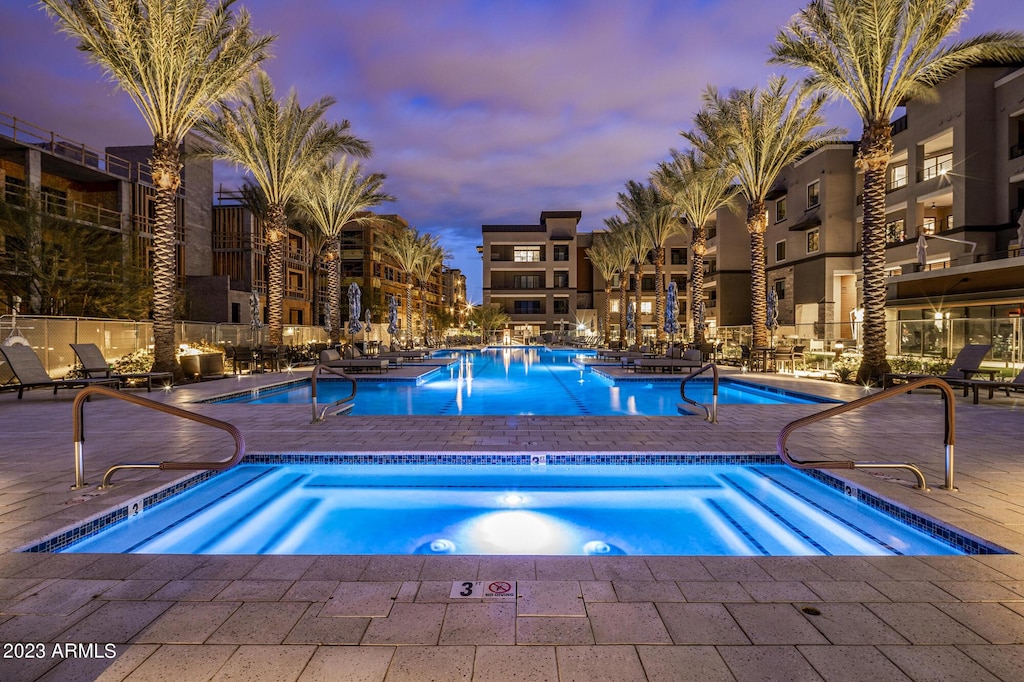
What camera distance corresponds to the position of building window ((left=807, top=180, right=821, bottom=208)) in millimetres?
32375

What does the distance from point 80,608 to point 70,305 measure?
25.3m

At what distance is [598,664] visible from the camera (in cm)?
224

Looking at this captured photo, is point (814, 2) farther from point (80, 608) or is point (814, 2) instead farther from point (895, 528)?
point (80, 608)

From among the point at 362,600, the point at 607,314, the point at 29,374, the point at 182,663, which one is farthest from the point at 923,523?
the point at 607,314

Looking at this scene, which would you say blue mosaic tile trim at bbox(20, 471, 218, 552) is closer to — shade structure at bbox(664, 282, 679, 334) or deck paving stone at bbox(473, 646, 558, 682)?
deck paving stone at bbox(473, 646, 558, 682)

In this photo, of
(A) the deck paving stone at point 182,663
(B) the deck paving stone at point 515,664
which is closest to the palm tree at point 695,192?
(B) the deck paving stone at point 515,664

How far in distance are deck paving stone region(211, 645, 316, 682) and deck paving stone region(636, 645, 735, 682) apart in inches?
58.8

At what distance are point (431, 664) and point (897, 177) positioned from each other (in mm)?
36166

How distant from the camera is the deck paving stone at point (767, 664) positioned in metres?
2.14

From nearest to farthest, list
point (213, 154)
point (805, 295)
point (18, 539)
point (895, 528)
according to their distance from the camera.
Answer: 1. point (18, 539)
2. point (895, 528)
3. point (213, 154)
4. point (805, 295)

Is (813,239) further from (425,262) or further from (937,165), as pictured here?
(425,262)

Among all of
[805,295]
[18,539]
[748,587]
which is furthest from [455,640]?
[805,295]

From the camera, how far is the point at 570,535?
4.89 metres

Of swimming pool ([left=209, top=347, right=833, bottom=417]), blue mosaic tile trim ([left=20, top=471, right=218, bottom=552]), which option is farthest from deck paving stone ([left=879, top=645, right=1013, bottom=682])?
swimming pool ([left=209, top=347, right=833, bottom=417])
